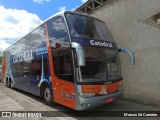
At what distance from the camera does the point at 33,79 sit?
9602mm

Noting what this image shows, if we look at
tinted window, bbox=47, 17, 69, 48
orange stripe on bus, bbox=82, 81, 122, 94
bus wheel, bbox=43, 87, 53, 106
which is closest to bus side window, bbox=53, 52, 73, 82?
tinted window, bbox=47, 17, 69, 48

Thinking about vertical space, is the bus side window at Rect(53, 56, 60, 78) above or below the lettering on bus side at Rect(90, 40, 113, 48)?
below

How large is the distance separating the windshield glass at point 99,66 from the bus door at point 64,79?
0.50 metres

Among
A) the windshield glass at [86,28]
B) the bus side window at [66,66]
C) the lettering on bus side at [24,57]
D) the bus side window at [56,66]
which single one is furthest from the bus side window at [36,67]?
the windshield glass at [86,28]

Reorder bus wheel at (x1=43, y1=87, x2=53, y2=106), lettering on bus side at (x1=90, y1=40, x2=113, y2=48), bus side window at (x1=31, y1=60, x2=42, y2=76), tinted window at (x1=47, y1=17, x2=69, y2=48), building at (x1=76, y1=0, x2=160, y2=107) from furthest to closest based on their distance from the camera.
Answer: bus side window at (x1=31, y1=60, x2=42, y2=76) → bus wheel at (x1=43, y1=87, x2=53, y2=106) → building at (x1=76, y1=0, x2=160, y2=107) → tinted window at (x1=47, y1=17, x2=69, y2=48) → lettering on bus side at (x1=90, y1=40, x2=113, y2=48)

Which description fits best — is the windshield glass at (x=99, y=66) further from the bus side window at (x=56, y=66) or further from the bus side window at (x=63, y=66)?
the bus side window at (x=56, y=66)

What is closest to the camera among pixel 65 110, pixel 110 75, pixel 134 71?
pixel 110 75

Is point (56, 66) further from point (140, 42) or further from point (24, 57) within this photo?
point (24, 57)

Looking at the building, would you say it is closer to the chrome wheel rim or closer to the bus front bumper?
the bus front bumper

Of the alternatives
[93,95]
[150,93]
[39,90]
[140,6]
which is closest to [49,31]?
[39,90]

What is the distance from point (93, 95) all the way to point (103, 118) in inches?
34.1

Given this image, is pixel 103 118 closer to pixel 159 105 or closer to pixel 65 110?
pixel 65 110

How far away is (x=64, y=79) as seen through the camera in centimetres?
671

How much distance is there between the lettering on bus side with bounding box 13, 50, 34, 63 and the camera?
10031 millimetres
